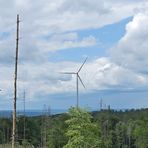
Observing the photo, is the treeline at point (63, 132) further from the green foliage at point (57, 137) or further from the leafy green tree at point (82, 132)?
the leafy green tree at point (82, 132)

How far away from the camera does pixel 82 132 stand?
59.3 metres

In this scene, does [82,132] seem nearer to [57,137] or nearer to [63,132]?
[63,132]

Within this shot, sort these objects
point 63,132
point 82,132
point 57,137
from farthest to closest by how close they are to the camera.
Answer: point 57,137 → point 63,132 → point 82,132

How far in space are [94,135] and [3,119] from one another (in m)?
110

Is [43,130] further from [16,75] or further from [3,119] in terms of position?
[16,75]

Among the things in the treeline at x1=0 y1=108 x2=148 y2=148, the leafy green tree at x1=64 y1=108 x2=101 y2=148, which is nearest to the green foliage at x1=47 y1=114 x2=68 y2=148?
the treeline at x1=0 y1=108 x2=148 y2=148

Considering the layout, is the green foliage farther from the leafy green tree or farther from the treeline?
the leafy green tree

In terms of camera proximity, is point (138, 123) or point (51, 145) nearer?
point (51, 145)

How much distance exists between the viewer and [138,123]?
169875 mm

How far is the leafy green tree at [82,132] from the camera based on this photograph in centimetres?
5838

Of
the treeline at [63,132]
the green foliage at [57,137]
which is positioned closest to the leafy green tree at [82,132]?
the treeline at [63,132]

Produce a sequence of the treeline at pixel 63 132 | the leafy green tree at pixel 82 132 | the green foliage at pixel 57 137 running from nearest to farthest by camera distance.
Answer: the leafy green tree at pixel 82 132, the green foliage at pixel 57 137, the treeline at pixel 63 132

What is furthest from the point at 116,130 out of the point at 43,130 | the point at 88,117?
the point at 88,117

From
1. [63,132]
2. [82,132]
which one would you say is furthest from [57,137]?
[82,132]
